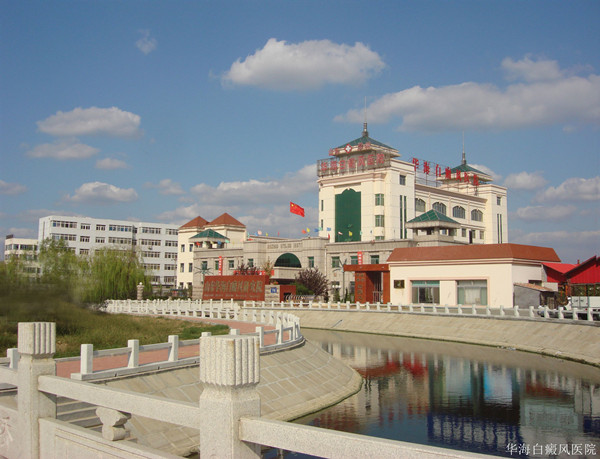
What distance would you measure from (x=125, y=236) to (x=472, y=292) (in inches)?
2932

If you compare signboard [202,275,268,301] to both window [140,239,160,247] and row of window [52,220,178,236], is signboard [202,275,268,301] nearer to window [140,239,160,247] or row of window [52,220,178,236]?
row of window [52,220,178,236]

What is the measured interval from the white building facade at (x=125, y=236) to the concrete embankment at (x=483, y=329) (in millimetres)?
57118

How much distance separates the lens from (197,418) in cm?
584

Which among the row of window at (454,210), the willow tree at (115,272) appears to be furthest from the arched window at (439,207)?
the willow tree at (115,272)

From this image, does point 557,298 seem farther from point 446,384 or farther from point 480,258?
point 446,384

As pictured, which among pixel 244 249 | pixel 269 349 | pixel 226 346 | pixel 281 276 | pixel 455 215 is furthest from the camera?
pixel 455 215

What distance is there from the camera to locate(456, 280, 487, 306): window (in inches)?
1740

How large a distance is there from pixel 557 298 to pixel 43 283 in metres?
34.7

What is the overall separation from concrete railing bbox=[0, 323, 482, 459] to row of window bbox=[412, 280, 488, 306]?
39.9 metres

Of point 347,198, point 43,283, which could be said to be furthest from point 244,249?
point 43,283

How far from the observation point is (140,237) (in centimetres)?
10581

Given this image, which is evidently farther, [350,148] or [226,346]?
[350,148]

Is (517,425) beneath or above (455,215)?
beneath

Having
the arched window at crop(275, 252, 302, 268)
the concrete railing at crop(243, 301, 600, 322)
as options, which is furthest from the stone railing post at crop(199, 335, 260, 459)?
the arched window at crop(275, 252, 302, 268)
